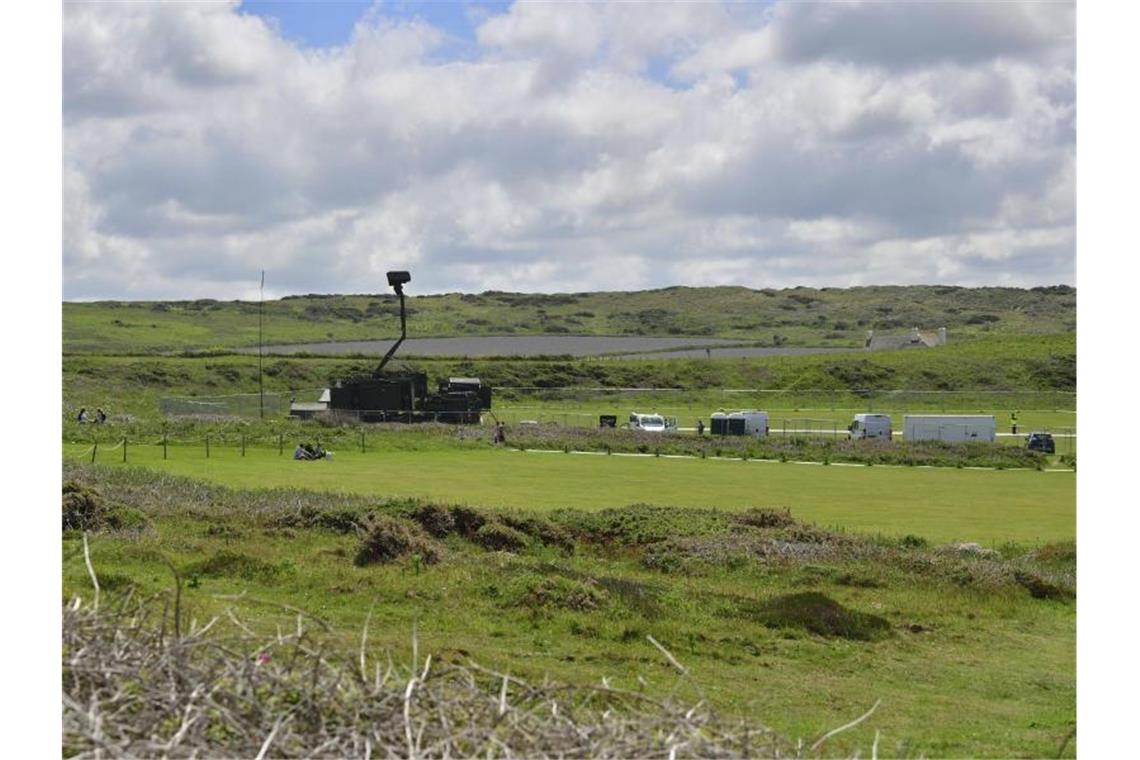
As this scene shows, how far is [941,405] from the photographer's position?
269 ft

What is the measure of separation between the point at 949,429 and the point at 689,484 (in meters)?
24.5

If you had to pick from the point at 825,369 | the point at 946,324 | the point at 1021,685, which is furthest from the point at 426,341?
the point at 1021,685

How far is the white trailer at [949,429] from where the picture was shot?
190ft

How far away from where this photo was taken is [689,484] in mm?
37906

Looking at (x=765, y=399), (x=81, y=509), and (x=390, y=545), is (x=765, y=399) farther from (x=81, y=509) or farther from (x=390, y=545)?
(x=81, y=509)

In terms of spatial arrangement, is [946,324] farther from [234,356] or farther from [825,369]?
[234,356]

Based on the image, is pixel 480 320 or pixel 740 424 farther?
pixel 480 320

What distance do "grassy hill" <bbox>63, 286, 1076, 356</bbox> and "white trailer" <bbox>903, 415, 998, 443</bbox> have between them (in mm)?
78267

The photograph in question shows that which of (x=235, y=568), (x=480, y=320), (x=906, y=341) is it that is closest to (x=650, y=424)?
(x=235, y=568)

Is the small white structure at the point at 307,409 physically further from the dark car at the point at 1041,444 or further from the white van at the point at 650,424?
the dark car at the point at 1041,444

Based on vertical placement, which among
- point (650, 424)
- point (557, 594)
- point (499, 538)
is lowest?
point (557, 594)

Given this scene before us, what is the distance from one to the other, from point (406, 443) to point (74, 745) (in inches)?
1739

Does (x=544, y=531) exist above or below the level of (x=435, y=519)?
below

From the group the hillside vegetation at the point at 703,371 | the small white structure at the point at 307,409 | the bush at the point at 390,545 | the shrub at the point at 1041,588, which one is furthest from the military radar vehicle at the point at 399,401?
the shrub at the point at 1041,588
